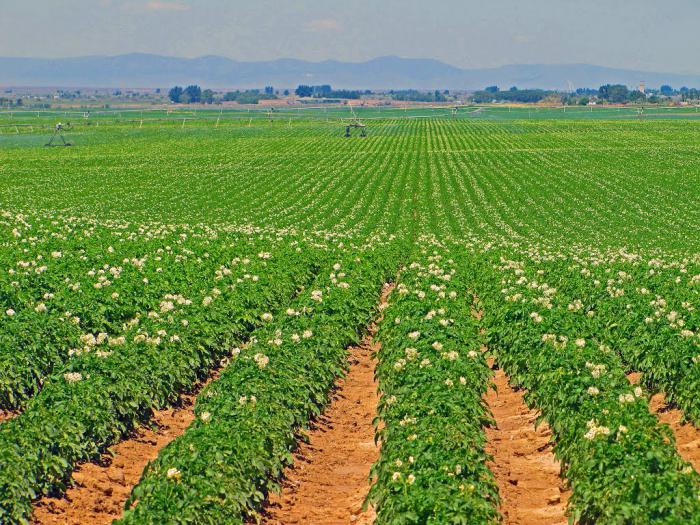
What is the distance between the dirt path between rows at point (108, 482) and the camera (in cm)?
1095

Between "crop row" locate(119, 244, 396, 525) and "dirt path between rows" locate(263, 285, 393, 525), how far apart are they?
0.96ft

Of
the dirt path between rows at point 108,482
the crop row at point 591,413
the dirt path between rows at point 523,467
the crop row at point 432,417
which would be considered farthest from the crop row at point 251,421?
the crop row at point 591,413

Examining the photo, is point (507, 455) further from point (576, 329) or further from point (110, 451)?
point (110, 451)

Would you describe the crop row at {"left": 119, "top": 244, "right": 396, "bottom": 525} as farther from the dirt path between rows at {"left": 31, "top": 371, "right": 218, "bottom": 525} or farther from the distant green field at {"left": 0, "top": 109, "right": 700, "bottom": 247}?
the distant green field at {"left": 0, "top": 109, "right": 700, "bottom": 247}

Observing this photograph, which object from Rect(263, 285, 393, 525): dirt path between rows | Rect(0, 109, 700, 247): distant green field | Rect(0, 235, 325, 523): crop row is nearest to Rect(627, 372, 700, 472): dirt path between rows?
Rect(263, 285, 393, 525): dirt path between rows

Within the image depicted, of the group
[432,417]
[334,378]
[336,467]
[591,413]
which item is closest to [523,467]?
[591,413]

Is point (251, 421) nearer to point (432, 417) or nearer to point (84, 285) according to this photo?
point (432, 417)

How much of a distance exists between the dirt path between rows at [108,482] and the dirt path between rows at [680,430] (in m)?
7.49

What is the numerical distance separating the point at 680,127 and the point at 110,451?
5032 inches

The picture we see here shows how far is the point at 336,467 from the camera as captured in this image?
13.4m

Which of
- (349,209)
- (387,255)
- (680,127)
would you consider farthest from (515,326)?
(680,127)

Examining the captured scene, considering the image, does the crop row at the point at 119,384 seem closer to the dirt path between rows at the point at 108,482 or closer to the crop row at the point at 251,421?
the dirt path between rows at the point at 108,482

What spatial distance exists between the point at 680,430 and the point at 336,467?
5.46 m

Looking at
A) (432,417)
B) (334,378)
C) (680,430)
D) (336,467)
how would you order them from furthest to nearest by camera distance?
(334,378) → (680,430) → (336,467) → (432,417)
